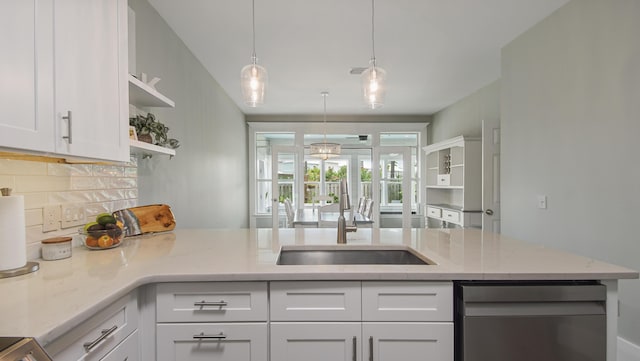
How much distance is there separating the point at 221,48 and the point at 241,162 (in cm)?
271

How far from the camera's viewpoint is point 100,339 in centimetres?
90

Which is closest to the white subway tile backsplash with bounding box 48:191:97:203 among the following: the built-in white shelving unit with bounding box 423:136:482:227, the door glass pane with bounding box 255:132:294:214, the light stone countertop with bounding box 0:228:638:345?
the light stone countertop with bounding box 0:228:638:345

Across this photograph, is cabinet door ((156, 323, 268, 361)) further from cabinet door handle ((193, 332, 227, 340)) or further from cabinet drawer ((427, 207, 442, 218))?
cabinet drawer ((427, 207, 442, 218))

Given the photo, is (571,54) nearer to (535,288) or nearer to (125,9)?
(535,288)

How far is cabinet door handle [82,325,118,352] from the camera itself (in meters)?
0.86

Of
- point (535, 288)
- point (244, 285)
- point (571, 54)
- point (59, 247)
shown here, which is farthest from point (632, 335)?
point (59, 247)

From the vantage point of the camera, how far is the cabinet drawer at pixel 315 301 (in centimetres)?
115

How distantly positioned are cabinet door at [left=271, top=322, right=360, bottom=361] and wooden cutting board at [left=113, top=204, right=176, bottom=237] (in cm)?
112

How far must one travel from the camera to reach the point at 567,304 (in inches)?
44.5

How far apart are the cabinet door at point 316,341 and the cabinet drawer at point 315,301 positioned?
3 centimetres

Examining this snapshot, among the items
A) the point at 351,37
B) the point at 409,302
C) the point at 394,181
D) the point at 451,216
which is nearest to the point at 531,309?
the point at 409,302

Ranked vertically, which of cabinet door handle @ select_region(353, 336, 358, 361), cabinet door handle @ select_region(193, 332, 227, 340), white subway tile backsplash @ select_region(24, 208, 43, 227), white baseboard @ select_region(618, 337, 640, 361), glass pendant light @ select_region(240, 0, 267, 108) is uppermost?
glass pendant light @ select_region(240, 0, 267, 108)

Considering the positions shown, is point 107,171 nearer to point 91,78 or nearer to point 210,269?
point 91,78

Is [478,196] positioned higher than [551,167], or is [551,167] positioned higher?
[551,167]
